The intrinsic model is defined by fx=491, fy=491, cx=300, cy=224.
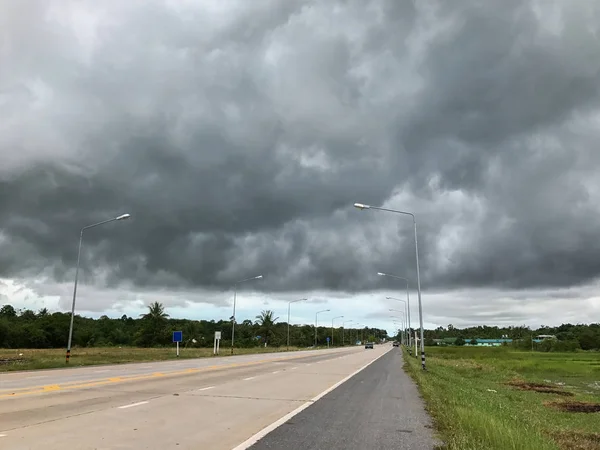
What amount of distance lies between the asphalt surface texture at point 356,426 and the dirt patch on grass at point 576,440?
2.89 metres

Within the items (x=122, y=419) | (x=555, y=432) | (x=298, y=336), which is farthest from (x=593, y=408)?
(x=298, y=336)

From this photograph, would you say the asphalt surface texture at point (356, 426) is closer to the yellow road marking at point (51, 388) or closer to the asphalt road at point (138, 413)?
the asphalt road at point (138, 413)

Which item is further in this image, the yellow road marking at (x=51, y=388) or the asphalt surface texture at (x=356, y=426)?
the yellow road marking at (x=51, y=388)

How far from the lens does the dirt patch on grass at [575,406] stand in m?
20.7

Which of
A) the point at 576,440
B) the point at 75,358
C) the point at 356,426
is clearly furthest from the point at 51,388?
the point at 75,358

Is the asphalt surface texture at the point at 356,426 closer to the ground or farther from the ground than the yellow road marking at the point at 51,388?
closer to the ground

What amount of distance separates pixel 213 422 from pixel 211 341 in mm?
108250

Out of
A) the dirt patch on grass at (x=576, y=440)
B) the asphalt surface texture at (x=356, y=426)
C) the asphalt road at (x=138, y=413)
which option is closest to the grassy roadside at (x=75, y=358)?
the asphalt road at (x=138, y=413)

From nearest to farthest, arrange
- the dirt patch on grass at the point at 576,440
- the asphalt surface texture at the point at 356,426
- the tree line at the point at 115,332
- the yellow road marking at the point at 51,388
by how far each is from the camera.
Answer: the asphalt surface texture at the point at 356,426 → the dirt patch on grass at the point at 576,440 → the yellow road marking at the point at 51,388 → the tree line at the point at 115,332

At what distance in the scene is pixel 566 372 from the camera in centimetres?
5406

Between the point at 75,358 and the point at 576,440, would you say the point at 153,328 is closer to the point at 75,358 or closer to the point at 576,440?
the point at 75,358

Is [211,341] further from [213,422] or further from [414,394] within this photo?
[213,422]

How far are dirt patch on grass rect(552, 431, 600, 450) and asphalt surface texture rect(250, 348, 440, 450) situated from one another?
2.89 metres

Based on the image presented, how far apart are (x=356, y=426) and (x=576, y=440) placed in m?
5.16
